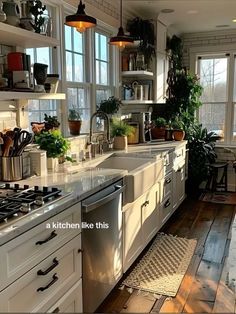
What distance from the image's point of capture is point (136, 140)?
4.47 meters

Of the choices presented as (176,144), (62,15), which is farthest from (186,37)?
(62,15)

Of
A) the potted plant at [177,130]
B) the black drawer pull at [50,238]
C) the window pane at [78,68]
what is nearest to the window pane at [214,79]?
the potted plant at [177,130]

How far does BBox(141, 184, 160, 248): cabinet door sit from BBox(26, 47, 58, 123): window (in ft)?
3.98

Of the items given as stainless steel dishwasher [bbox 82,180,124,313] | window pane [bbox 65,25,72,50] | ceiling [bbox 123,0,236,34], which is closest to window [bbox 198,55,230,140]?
ceiling [bbox 123,0,236,34]

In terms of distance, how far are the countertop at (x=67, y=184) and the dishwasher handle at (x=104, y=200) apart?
59mm

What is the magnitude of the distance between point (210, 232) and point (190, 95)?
2.44 meters

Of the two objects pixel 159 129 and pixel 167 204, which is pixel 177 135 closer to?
pixel 159 129

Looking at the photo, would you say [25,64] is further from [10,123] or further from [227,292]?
[227,292]

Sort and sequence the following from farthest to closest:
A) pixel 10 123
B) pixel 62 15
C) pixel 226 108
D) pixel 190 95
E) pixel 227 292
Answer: pixel 226 108, pixel 190 95, pixel 62 15, pixel 227 292, pixel 10 123

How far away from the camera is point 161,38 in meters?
4.87

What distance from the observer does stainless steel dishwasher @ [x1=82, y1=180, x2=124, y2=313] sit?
215 cm

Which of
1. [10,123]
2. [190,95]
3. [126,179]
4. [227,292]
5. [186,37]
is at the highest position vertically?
[186,37]

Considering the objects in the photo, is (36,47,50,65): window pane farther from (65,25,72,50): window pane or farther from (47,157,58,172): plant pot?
(47,157,58,172): plant pot

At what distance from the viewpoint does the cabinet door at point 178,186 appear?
4.38m
